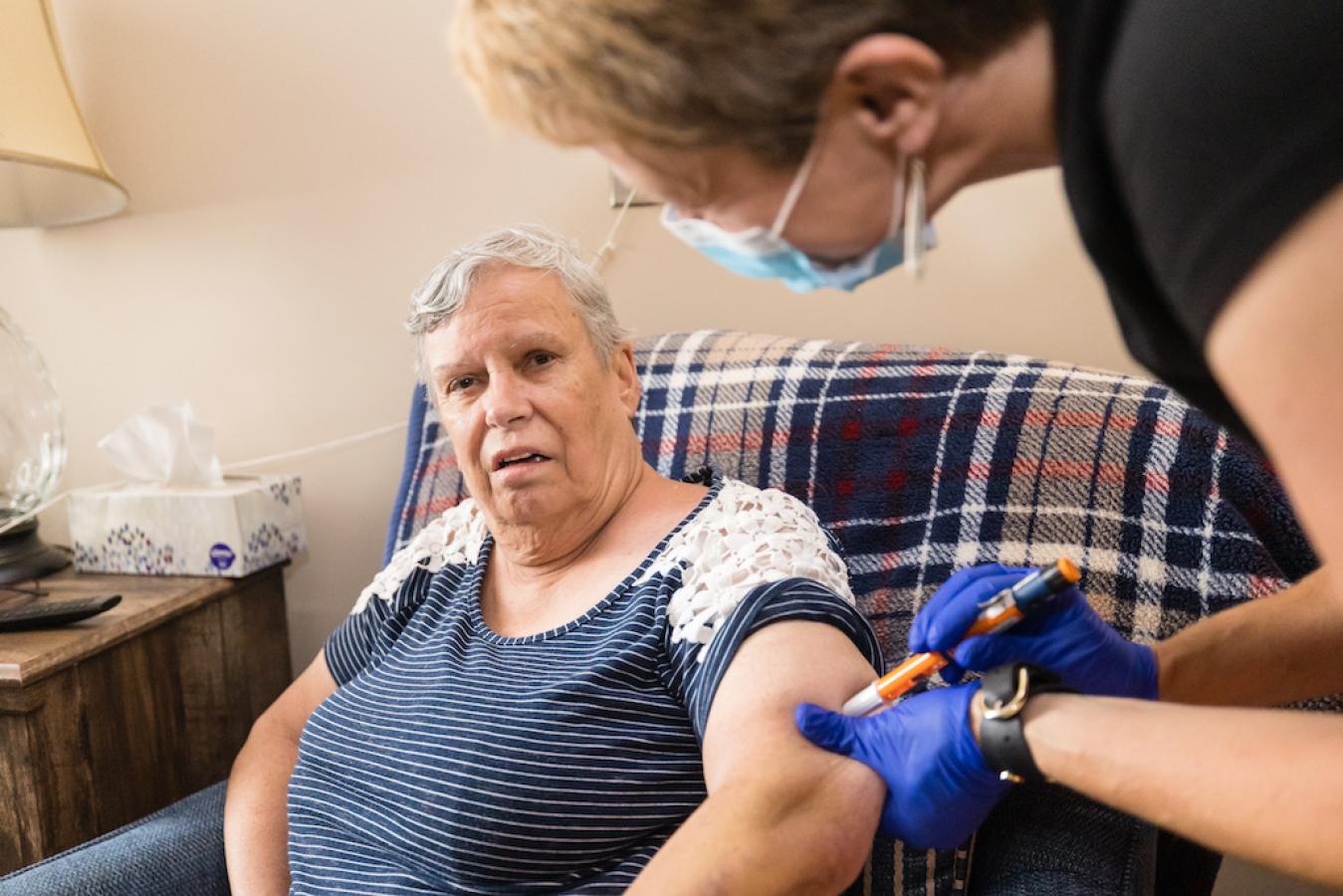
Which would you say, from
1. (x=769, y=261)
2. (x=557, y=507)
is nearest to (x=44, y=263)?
(x=557, y=507)

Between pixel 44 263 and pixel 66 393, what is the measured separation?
0.26m

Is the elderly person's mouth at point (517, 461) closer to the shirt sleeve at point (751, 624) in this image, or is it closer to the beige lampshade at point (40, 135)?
the shirt sleeve at point (751, 624)

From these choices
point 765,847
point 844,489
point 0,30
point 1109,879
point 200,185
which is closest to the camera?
point 765,847

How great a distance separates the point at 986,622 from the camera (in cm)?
90

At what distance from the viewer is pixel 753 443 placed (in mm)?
1434

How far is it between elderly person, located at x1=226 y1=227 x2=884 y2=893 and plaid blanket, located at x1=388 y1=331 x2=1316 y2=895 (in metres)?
0.17

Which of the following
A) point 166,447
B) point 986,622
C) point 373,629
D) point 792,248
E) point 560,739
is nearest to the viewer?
point 792,248

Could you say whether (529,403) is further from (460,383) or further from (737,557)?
(737,557)

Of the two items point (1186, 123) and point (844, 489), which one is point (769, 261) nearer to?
point (1186, 123)

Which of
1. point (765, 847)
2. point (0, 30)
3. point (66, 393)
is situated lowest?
point (765, 847)

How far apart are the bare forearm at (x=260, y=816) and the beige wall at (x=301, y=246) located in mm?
647

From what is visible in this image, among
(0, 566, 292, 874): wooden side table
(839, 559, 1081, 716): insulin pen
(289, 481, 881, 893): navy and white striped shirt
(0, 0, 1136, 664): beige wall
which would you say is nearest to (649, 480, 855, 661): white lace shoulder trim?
(289, 481, 881, 893): navy and white striped shirt

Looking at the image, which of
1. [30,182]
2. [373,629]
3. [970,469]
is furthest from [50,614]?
[970,469]

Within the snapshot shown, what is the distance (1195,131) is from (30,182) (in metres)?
1.99
